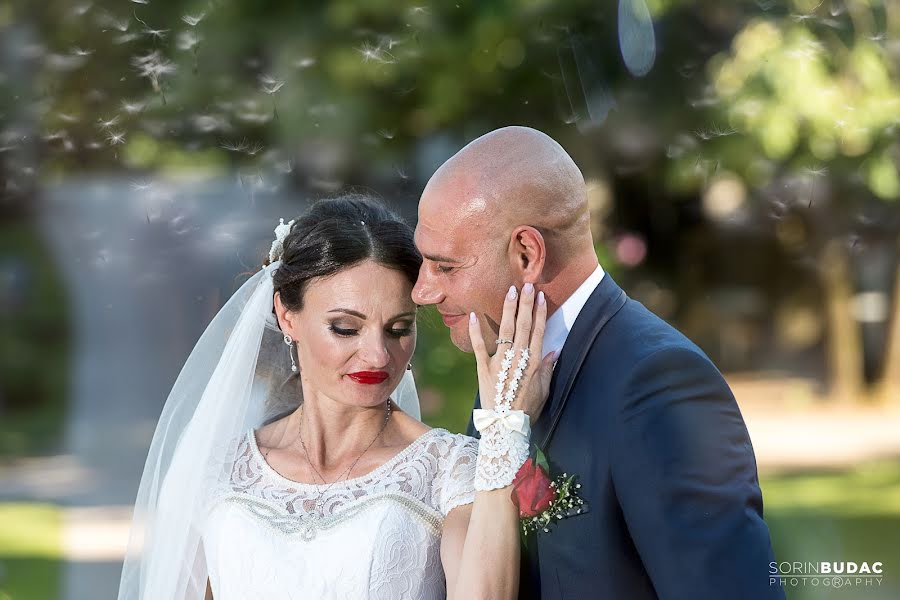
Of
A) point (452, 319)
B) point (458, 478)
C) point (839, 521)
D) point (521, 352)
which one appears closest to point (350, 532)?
point (458, 478)

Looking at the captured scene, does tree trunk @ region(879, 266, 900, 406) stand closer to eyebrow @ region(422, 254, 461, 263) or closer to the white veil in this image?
the white veil

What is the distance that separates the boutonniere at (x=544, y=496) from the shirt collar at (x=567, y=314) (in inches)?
11.1

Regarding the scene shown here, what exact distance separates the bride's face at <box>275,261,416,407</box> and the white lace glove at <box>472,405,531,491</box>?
19.1 inches

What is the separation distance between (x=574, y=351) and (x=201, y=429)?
1.31 m

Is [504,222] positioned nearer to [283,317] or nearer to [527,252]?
[527,252]

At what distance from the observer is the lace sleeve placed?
307 centimetres

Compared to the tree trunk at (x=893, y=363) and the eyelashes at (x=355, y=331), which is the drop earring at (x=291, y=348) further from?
the tree trunk at (x=893, y=363)

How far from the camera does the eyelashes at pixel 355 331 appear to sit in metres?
3.13

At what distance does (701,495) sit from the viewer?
2375 mm

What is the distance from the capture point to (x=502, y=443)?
8.66ft

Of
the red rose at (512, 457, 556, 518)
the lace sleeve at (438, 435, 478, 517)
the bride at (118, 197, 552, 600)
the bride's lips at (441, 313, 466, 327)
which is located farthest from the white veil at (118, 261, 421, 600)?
the red rose at (512, 457, 556, 518)

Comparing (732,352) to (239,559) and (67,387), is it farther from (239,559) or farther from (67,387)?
(239,559)

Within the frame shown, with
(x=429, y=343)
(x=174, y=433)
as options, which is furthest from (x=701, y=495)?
(x=429, y=343)

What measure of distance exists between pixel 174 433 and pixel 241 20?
474 cm
